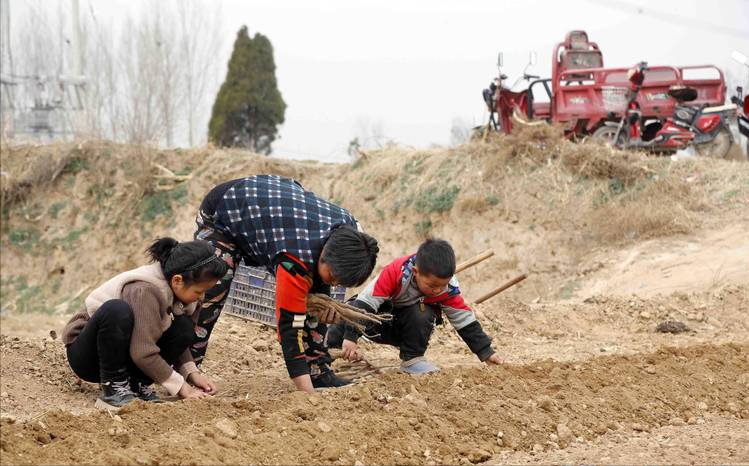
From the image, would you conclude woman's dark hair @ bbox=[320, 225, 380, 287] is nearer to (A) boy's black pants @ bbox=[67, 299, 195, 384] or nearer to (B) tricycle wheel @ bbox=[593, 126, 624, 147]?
(A) boy's black pants @ bbox=[67, 299, 195, 384]

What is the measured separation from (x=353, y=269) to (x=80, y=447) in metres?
1.34

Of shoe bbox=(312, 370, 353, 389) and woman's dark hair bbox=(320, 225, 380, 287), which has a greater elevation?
woman's dark hair bbox=(320, 225, 380, 287)

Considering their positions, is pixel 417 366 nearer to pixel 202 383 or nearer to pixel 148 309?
pixel 202 383

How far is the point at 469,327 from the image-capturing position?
4.50 m

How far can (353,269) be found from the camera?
3.67m

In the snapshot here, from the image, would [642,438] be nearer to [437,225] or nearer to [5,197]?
[437,225]

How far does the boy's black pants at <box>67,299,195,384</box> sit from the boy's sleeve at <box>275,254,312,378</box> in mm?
531

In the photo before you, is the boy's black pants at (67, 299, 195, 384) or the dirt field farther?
the boy's black pants at (67, 299, 195, 384)

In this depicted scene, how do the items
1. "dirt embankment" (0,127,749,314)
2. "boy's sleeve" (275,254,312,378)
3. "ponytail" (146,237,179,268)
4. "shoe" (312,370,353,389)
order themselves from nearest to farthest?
"boy's sleeve" (275,254,312,378), "ponytail" (146,237,179,268), "shoe" (312,370,353,389), "dirt embankment" (0,127,749,314)

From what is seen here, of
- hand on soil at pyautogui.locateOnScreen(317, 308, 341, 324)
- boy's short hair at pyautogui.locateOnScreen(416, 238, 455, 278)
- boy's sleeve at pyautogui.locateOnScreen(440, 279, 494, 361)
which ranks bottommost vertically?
boy's sleeve at pyautogui.locateOnScreen(440, 279, 494, 361)

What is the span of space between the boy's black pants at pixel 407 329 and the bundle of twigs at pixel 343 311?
149 mm

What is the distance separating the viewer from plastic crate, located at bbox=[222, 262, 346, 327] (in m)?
5.99

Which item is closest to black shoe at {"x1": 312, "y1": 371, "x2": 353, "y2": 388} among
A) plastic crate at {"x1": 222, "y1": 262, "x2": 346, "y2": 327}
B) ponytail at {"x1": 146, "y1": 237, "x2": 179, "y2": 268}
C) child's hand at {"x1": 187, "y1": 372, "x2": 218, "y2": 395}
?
child's hand at {"x1": 187, "y1": 372, "x2": 218, "y2": 395}

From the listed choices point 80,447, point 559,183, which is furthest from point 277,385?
point 559,183
